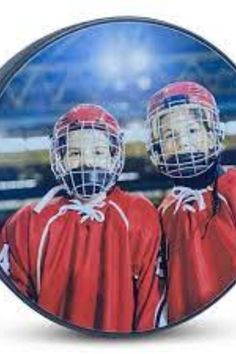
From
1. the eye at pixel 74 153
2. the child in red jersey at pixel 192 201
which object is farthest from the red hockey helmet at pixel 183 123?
the eye at pixel 74 153

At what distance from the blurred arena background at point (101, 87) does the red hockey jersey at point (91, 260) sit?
0.10ft

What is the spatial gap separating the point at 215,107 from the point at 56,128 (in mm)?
242

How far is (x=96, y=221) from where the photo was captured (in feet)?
9.88

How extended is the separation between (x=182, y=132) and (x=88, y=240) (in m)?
0.21

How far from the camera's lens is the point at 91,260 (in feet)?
9.87

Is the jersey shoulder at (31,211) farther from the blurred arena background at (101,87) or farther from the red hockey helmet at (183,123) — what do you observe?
the red hockey helmet at (183,123)

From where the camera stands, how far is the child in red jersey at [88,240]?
2.99 meters

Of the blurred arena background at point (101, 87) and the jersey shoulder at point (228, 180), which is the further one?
the jersey shoulder at point (228, 180)

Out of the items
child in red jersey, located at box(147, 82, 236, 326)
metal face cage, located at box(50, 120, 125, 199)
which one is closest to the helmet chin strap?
child in red jersey, located at box(147, 82, 236, 326)

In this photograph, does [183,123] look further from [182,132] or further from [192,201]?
[192,201]

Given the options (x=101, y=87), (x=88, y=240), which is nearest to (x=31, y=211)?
(x=88, y=240)

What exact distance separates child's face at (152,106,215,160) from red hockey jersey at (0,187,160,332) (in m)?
0.09

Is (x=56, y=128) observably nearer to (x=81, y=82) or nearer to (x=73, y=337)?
(x=81, y=82)

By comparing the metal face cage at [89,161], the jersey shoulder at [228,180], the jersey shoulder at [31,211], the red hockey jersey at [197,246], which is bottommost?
the red hockey jersey at [197,246]
